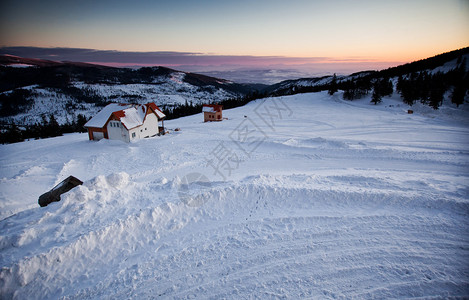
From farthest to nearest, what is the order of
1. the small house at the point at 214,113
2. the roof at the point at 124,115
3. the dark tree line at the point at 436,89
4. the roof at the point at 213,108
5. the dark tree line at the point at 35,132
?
the dark tree line at the point at 35,132 < the roof at the point at 213,108 < the small house at the point at 214,113 < the dark tree line at the point at 436,89 < the roof at the point at 124,115

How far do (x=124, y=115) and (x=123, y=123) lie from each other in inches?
77.0

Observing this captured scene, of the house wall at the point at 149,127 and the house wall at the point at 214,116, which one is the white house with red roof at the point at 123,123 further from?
the house wall at the point at 214,116

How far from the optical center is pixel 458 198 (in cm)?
939

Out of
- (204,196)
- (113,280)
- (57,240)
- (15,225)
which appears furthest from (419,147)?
(15,225)

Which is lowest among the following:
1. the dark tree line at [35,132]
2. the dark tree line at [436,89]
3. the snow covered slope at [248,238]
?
the dark tree line at [35,132]

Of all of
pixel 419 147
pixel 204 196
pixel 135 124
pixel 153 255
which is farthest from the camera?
pixel 135 124

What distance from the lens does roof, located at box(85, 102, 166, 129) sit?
2886 cm

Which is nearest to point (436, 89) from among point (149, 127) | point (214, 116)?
point (214, 116)

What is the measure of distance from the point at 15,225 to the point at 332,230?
40.4 feet

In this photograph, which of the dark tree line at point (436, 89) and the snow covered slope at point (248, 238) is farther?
the dark tree line at point (436, 89)

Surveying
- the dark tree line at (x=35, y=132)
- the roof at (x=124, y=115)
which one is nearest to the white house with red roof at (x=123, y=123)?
the roof at (x=124, y=115)

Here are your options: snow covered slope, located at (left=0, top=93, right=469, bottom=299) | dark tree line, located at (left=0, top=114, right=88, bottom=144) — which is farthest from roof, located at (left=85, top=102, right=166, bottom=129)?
dark tree line, located at (left=0, top=114, right=88, bottom=144)

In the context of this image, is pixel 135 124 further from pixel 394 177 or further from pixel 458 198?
pixel 458 198

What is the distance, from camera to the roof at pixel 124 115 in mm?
28859
